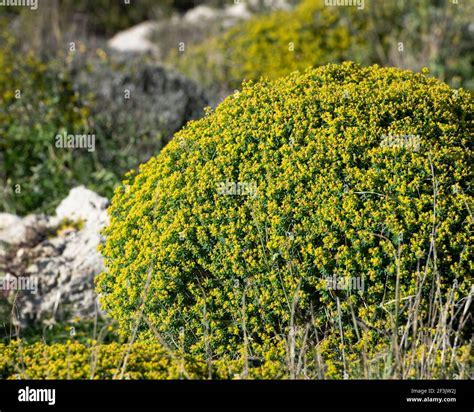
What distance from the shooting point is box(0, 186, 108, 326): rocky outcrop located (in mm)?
5977

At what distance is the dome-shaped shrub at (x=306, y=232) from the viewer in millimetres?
4152

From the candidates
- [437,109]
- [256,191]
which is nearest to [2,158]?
[256,191]

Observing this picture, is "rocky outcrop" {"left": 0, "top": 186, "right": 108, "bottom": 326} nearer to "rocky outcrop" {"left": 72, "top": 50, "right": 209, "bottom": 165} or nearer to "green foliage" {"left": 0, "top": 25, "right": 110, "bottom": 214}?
"green foliage" {"left": 0, "top": 25, "right": 110, "bottom": 214}

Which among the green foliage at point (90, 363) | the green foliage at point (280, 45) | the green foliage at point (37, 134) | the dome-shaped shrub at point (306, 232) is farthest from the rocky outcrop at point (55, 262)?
the green foliage at point (280, 45)

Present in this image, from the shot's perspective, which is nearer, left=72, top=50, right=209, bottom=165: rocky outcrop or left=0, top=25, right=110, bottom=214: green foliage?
left=0, top=25, right=110, bottom=214: green foliage

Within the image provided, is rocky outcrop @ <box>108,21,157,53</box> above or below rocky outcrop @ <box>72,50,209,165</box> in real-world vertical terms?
above

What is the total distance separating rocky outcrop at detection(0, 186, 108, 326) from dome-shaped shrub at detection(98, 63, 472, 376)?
1.24m

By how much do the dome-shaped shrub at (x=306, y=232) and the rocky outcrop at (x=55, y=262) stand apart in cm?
124

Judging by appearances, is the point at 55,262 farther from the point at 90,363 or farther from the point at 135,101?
the point at 135,101

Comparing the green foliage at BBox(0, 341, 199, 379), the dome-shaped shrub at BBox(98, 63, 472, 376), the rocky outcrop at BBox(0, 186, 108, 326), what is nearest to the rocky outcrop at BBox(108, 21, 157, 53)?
the rocky outcrop at BBox(0, 186, 108, 326)

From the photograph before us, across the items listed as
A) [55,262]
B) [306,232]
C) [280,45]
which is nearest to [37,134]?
[55,262]

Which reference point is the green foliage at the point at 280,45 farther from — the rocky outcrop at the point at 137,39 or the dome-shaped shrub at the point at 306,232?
the dome-shaped shrub at the point at 306,232

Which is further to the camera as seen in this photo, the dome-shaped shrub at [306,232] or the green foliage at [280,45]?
the green foliage at [280,45]
